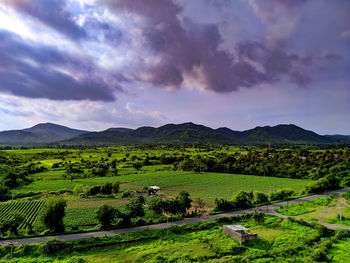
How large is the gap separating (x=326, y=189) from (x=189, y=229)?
55.1 meters

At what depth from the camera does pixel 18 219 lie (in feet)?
119

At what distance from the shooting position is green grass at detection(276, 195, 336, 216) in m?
46.5

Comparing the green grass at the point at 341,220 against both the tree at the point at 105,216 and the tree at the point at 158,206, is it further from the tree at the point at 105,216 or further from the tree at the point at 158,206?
the tree at the point at 105,216

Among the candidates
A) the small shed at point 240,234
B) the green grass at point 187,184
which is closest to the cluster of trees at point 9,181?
the green grass at point 187,184

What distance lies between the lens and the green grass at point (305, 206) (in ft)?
153

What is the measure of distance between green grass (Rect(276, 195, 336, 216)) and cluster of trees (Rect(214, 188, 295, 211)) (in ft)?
19.8

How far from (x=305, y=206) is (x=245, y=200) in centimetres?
1511

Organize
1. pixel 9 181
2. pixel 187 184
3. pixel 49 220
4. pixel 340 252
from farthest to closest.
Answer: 1. pixel 187 184
2. pixel 9 181
3. pixel 49 220
4. pixel 340 252

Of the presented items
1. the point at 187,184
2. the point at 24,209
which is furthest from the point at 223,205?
the point at 24,209

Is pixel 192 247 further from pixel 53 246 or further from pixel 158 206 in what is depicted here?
pixel 53 246

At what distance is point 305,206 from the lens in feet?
168

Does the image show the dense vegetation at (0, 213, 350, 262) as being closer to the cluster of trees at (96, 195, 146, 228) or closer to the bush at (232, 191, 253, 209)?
the cluster of trees at (96, 195, 146, 228)

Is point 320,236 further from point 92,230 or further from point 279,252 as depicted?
point 92,230

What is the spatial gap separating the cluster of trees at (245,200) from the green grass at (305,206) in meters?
6.03
